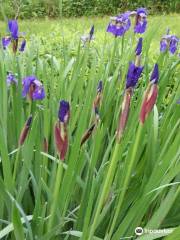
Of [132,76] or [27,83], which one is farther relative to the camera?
[27,83]

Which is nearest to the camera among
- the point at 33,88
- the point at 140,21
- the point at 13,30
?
the point at 33,88

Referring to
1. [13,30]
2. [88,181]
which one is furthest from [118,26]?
[88,181]

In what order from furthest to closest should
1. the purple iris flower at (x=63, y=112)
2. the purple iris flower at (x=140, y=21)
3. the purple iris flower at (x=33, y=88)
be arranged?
1. the purple iris flower at (x=140, y=21)
2. the purple iris flower at (x=33, y=88)
3. the purple iris flower at (x=63, y=112)

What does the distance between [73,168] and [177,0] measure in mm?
8496

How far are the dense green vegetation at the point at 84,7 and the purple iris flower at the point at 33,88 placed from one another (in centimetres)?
664

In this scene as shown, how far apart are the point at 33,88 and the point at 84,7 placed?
7.70 metres

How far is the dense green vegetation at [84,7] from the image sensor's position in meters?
8.35

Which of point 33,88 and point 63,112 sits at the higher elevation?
point 63,112

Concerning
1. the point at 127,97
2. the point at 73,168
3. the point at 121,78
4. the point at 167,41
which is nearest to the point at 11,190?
the point at 73,168

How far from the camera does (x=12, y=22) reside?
1617 mm

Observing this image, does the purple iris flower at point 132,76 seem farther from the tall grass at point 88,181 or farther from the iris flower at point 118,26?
the iris flower at point 118,26

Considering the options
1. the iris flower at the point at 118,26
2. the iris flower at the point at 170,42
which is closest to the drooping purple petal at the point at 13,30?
the iris flower at the point at 118,26

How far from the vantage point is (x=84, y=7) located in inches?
346

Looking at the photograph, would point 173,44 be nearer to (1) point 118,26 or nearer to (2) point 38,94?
(1) point 118,26
